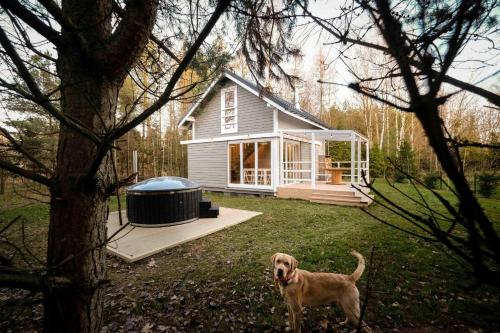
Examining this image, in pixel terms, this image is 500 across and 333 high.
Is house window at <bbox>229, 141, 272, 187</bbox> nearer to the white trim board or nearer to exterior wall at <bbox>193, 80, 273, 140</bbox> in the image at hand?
the white trim board

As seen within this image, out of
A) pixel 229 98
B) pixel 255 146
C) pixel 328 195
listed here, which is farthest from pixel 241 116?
pixel 328 195

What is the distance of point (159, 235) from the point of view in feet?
20.9

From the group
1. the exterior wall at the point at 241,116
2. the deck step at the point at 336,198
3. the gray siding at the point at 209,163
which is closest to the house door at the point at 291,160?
the exterior wall at the point at 241,116

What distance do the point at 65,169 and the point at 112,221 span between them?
7.20 meters

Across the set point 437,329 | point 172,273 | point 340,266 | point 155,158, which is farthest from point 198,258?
point 155,158

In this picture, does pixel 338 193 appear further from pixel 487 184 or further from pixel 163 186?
pixel 163 186

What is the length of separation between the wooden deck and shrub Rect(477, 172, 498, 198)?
211 inches

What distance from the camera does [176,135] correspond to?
75.7 ft

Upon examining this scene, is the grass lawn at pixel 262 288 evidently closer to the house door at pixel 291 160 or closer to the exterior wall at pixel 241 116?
the house door at pixel 291 160

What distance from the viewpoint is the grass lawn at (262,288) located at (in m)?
3.00

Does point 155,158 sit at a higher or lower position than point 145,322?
higher

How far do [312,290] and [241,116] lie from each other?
11.7m

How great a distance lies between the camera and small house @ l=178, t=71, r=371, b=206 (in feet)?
39.4

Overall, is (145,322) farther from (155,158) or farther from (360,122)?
(360,122)
